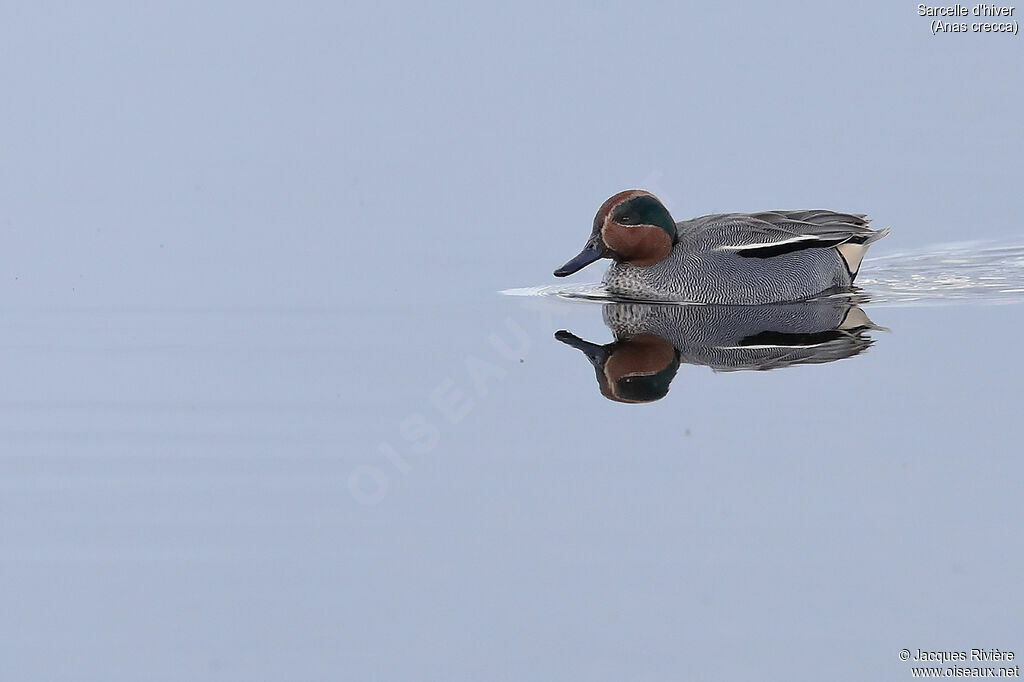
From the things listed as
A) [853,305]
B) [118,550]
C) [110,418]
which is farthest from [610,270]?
[118,550]

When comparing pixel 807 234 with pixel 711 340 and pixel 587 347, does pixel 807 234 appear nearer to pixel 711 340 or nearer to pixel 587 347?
pixel 711 340

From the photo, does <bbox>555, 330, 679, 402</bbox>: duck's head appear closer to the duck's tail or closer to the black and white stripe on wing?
the black and white stripe on wing

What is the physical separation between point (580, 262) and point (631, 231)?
1.79 ft

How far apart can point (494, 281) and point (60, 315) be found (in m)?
3.46

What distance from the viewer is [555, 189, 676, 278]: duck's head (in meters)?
13.1

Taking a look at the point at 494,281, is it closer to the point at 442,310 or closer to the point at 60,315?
the point at 442,310

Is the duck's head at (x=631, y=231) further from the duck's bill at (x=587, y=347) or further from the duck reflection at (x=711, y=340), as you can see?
the duck's bill at (x=587, y=347)

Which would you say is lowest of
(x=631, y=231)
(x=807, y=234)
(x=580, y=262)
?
(x=807, y=234)

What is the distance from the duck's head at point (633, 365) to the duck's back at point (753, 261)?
5.64ft

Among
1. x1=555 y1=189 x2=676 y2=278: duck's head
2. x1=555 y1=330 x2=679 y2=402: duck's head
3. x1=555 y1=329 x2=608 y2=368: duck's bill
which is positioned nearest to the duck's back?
x1=555 y1=189 x2=676 y2=278: duck's head

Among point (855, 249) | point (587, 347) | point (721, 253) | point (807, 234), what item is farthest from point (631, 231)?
point (587, 347)

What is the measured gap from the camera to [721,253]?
13234mm

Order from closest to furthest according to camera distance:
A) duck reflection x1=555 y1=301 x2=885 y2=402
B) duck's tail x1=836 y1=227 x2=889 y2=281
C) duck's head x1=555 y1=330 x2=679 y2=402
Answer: duck's head x1=555 y1=330 x2=679 y2=402, duck reflection x1=555 y1=301 x2=885 y2=402, duck's tail x1=836 y1=227 x2=889 y2=281

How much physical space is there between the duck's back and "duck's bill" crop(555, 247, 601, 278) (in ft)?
1.18
